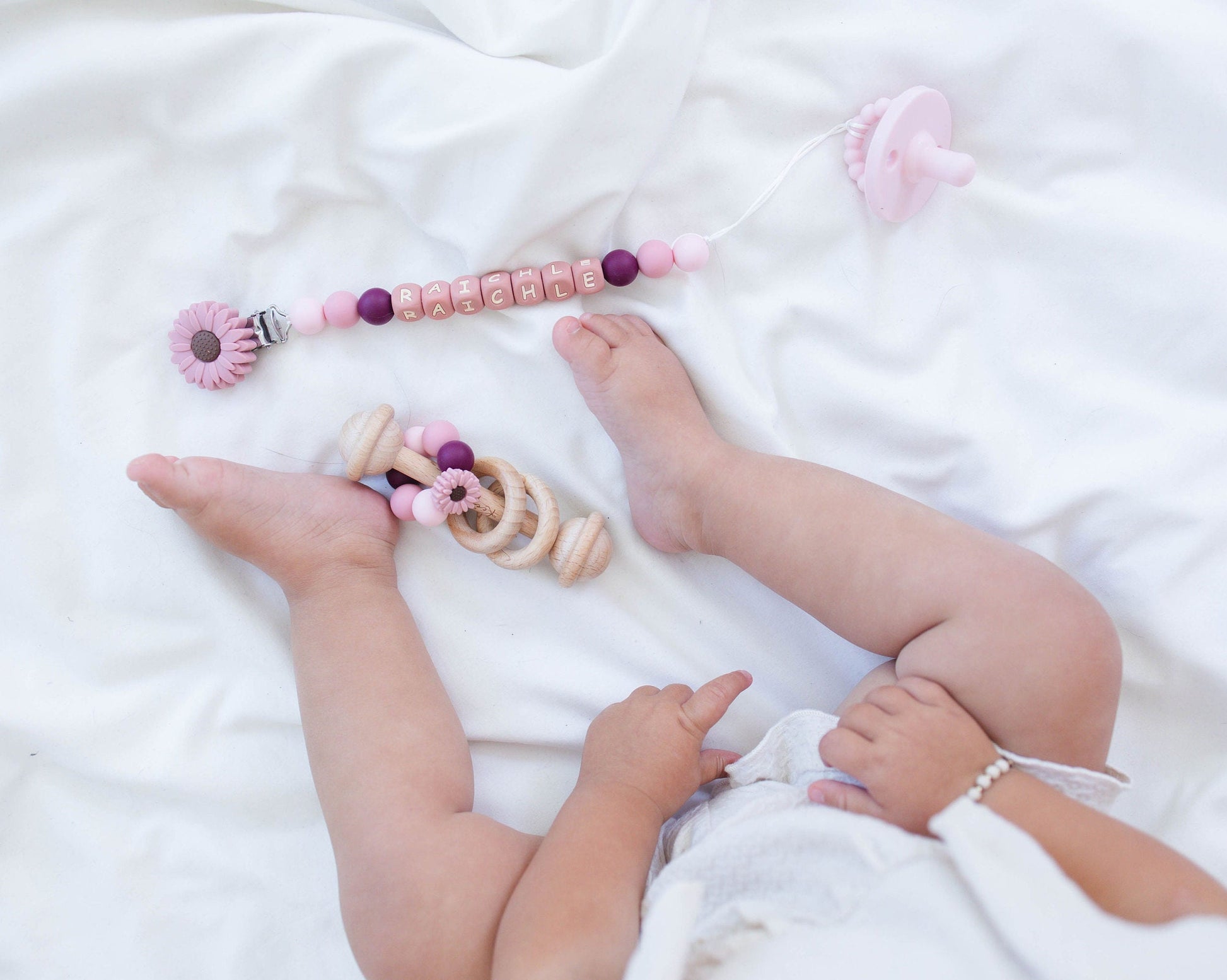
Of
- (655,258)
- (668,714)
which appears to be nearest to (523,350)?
(655,258)

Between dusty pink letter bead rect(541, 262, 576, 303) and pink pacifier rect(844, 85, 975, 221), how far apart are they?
1.09ft

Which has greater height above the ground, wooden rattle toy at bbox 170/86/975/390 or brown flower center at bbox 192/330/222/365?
wooden rattle toy at bbox 170/86/975/390

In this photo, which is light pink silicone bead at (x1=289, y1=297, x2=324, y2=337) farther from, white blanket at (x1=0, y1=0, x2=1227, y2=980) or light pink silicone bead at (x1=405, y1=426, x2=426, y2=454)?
light pink silicone bead at (x1=405, y1=426, x2=426, y2=454)

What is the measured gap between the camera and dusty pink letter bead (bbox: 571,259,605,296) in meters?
0.95

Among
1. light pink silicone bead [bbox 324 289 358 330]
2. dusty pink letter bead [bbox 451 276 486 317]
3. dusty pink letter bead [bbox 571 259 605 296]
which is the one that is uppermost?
dusty pink letter bead [bbox 571 259 605 296]

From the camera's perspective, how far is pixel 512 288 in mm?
954

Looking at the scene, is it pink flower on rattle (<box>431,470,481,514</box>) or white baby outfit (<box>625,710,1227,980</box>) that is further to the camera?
pink flower on rattle (<box>431,470,481,514</box>)

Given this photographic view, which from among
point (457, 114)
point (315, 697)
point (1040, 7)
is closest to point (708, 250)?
point (457, 114)

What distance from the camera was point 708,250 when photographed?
98cm

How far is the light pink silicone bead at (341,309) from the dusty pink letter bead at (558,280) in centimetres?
21

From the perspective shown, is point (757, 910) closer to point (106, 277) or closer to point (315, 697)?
point (315, 697)

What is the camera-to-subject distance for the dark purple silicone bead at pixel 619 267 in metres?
0.96

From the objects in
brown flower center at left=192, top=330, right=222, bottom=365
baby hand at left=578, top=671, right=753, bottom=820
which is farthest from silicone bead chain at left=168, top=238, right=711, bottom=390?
baby hand at left=578, top=671, right=753, bottom=820

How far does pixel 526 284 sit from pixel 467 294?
0.06m
